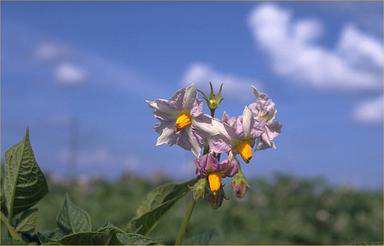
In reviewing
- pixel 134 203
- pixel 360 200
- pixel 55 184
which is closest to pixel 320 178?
pixel 360 200

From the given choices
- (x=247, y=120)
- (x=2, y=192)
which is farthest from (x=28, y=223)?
(x=247, y=120)

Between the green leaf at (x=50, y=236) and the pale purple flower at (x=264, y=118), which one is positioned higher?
the pale purple flower at (x=264, y=118)

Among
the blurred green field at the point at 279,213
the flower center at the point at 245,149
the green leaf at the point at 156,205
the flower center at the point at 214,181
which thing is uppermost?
the flower center at the point at 245,149

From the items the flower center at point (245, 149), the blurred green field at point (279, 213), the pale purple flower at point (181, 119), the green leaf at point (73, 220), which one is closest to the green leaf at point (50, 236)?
the green leaf at point (73, 220)

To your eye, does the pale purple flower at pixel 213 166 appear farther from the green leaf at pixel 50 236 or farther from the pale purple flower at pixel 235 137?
the green leaf at pixel 50 236

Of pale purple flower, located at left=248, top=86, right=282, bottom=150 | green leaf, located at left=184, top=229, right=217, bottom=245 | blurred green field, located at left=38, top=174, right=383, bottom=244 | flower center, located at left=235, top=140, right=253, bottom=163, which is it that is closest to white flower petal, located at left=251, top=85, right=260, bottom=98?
pale purple flower, located at left=248, top=86, right=282, bottom=150

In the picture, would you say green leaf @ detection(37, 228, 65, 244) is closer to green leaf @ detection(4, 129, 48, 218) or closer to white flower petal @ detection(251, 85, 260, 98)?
green leaf @ detection(4, 129, 48, 218)
